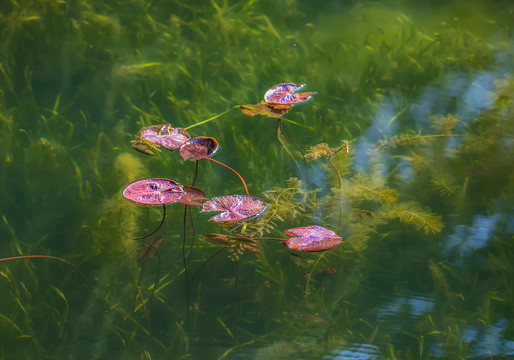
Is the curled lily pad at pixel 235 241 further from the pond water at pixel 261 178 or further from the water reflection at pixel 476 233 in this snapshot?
the water reflection at pixel 476 233

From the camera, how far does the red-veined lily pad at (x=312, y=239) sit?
167 cm

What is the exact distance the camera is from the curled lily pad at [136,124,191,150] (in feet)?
6.81

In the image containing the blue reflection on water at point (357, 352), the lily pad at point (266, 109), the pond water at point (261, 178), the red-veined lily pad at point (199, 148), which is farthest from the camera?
the lily pad at point (266, 109)

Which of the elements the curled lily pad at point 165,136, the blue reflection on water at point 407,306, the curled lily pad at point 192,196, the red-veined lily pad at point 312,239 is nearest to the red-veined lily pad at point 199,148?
the curled lily pad at point 165,136

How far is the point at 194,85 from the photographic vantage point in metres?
2.54

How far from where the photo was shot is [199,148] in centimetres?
199

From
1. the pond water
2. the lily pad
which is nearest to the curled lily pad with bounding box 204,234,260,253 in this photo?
the pond water

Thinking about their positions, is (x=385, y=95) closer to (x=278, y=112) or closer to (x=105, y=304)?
(x=278, y=112)

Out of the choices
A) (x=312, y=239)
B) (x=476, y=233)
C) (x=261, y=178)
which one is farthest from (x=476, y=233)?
(x=261, y=178)

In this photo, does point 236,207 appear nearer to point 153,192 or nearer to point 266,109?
point 153,192

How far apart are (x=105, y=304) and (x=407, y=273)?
45.7 inches

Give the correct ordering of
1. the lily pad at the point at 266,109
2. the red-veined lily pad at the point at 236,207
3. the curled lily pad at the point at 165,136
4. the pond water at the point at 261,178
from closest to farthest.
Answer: the pond water at the point at 261,178, the red-veined lily pad at the point at 236,207, the curled lily pad at the point at 165,136, the lily pad at the point at 266,109

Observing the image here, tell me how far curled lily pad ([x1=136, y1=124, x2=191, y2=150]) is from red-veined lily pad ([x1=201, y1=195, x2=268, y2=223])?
44 centimetres

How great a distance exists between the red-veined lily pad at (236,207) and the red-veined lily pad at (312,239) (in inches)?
5.9
